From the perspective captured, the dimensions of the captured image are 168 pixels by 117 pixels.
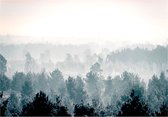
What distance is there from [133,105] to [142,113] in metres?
1.07

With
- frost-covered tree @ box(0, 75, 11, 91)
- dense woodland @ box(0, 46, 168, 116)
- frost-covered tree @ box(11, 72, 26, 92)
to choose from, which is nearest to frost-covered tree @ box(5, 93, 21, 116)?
dense woodland @ box(0, 46, 168, 116)

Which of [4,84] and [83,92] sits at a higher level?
[4,84]

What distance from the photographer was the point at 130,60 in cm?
19550

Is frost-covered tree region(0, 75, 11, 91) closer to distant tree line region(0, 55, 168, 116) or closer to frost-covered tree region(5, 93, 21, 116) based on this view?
distant tree line region(0, 55, 168, 116)

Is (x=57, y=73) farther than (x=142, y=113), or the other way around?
(x=57, y=73)

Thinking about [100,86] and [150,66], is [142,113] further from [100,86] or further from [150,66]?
[150,66]

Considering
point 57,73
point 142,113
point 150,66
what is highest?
point 150,66

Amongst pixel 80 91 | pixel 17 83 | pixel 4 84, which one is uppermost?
pixel 17 83

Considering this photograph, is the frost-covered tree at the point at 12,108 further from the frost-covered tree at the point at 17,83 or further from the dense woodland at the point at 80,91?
the frost-covered tree at the point at 17,83

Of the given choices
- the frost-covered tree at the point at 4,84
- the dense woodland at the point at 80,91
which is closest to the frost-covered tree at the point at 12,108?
the dense woodland at the point at 80,91

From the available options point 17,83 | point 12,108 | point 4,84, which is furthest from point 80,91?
point 12,108

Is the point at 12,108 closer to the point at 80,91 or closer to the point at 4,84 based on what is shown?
the point at 80,91

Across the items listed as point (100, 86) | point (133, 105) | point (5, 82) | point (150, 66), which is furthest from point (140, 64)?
point (133, 105)

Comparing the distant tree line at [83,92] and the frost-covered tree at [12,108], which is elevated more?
the distant tree line at [83,92]
